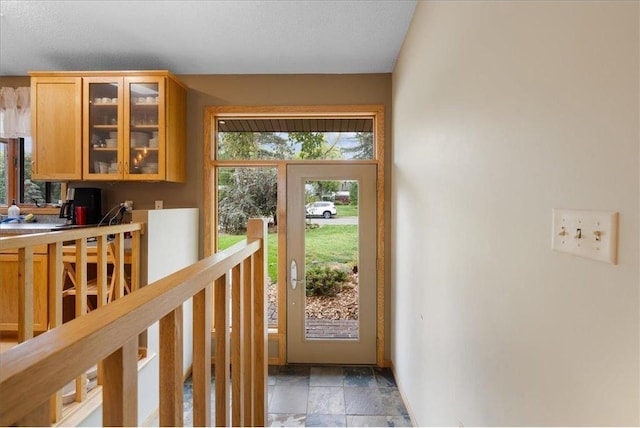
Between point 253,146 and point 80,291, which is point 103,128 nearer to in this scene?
point 253,146

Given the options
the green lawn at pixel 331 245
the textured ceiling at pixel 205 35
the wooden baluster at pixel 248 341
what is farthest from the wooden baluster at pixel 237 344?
the green lawn at pixel 331 245

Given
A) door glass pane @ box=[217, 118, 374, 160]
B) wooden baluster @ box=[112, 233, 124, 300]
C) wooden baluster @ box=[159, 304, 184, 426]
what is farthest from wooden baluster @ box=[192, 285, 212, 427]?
door glass pane @ box=[217, 118, 374, 160]

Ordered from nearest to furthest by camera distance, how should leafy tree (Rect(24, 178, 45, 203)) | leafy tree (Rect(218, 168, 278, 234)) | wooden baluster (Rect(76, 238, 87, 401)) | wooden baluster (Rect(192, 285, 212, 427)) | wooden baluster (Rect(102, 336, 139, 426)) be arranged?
wooden baluster (Rect(102, 336, 139, 426))
wooden baluster (Rect(192, 285, 212, 427))
wooden baluster (Rect(76, 238, 87, 401))
leafy tree (Rect(218, 168, 278, 234))
leafy tree (Rect(24, 178, 45, 203))

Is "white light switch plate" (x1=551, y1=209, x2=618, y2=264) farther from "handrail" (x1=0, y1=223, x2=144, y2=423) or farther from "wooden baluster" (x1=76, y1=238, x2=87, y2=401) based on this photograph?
"wooden baluster" (x1=76, y1=238, x2=87, y2=401)

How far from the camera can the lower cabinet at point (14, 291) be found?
98.0 inches

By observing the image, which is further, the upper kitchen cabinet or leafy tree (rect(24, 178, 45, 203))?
leafy tree (rect(24, 178, 45, 203))

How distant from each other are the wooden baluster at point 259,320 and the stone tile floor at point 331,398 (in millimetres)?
821

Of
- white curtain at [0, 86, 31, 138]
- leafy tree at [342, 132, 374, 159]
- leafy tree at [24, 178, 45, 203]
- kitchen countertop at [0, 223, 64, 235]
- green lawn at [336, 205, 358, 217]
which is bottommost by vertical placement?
kitchen countertop at [0, 223, 64, 235]

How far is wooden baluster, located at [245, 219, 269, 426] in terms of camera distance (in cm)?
163

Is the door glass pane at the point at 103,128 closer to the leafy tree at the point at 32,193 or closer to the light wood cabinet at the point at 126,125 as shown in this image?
the light wood cabinet at the point at 126,125

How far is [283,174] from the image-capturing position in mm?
3115

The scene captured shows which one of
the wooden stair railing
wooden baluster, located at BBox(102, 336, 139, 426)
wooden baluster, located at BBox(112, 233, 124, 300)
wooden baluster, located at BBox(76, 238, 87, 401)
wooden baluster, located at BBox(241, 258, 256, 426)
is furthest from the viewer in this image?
wooden baluster, located at BBox(112, 233, 124, 300)

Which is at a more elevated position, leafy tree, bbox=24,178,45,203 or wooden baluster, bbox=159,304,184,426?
leafy tree, bbox=24,178,45,203

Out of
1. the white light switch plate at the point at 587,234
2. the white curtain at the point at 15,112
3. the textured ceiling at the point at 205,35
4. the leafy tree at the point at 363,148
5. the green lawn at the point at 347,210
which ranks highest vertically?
the textured ceiling at the point at 205,35
